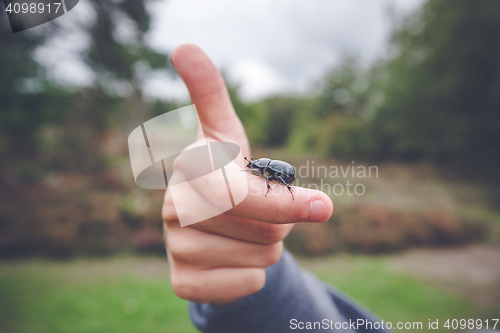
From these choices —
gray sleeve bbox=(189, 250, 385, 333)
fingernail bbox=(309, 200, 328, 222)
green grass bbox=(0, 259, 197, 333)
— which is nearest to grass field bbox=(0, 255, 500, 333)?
green grass bbox=(0, 259, 197, 333)


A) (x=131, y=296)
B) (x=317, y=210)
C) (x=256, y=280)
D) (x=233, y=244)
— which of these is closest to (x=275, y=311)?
(x=256, y=280)

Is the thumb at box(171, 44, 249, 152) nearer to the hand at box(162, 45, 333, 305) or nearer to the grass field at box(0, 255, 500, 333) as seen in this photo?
the hand at box(162, 45, 333, 305)

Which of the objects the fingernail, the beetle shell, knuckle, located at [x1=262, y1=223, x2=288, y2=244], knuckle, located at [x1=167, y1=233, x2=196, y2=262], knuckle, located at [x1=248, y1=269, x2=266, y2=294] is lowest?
knuckle, located at [x1=248, y1=269, x2=266, y2=294]

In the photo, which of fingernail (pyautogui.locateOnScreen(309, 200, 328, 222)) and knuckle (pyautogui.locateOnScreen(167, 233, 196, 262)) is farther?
knuckle (pyautogui.locateOnScreen(167, 233, 196, 262))

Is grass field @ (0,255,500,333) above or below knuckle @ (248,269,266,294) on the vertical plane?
below

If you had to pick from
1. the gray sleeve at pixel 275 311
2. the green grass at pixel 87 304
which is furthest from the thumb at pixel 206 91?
the green grass at pixel 87 304

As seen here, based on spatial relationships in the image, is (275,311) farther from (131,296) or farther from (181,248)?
(131,296)

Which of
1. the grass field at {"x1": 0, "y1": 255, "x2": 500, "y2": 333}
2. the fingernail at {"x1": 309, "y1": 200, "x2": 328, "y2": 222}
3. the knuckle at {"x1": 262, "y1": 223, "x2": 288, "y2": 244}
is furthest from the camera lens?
the grass field at {"x1": 0, "y1": 255, "x2": 500, "y2": 333}
